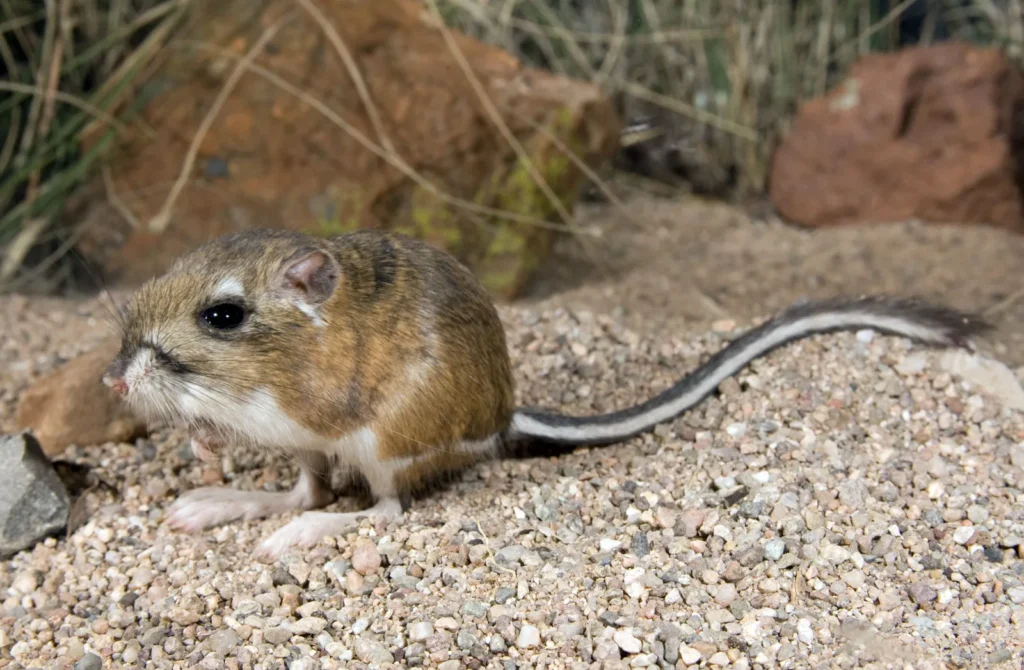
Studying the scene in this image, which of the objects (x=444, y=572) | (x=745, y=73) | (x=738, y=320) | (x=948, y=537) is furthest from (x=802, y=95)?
(x=444, y=572)

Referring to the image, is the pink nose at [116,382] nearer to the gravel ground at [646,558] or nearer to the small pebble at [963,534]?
the gravel ground at [646,558]

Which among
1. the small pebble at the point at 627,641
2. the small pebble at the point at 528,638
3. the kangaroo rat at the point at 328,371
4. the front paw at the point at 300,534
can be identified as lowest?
the front paw at the point at 300,534

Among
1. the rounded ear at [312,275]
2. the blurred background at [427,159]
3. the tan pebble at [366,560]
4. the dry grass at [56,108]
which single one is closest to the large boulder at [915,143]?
the blurred background at [427,159]

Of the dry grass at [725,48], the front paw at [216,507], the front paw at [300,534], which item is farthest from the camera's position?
the dry grass at [725,48]

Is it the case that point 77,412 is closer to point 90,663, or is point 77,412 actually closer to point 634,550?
point 90,663

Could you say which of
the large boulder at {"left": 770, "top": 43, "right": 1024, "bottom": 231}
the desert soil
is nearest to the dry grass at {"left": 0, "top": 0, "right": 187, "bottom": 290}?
the desert soil
